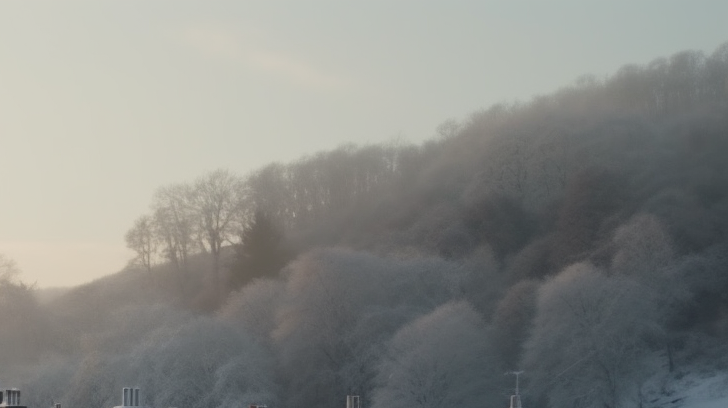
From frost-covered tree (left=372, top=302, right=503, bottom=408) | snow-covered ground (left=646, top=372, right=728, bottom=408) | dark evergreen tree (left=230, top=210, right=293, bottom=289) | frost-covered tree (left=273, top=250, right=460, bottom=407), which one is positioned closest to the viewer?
snow-covered ground (left=646, top=372, right=728, bottom=408)

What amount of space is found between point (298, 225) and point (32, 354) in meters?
46.1

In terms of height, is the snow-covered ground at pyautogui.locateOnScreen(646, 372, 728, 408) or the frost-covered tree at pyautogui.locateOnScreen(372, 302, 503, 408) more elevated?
the frost-covered tree at pyautogui.locateOnScreen(372, 302, 503, 408)

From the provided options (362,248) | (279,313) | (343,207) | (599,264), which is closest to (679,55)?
(343,207)

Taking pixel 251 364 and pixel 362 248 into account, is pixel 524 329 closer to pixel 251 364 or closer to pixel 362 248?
pixel 251 364

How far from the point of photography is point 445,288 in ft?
368

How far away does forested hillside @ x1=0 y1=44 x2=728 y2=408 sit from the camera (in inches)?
3652

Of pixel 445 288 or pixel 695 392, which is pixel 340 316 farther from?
pixel 695 392

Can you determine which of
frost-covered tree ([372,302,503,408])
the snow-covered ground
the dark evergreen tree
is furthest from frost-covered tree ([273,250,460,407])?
the snow-covered ground

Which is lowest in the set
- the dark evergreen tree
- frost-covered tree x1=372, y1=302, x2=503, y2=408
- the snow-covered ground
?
the snow-covered ground

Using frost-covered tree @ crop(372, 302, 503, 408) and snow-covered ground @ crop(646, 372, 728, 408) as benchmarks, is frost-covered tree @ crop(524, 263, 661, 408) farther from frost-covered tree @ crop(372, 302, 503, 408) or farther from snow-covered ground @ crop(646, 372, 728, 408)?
frost-covered tree @ crop(372, 302, 503, 408)

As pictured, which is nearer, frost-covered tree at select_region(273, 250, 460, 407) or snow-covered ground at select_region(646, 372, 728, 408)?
snow-covered ground at select_region(646, 372, 728, 408)

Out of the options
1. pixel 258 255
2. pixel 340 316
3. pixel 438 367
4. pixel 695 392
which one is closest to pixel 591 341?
pixel 695 392

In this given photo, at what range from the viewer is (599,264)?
4178 inches

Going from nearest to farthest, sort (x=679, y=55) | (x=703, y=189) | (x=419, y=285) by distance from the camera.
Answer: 1. (x=419, y=285)
2. (x=703, y=189)
3. (x=679, y=55)
